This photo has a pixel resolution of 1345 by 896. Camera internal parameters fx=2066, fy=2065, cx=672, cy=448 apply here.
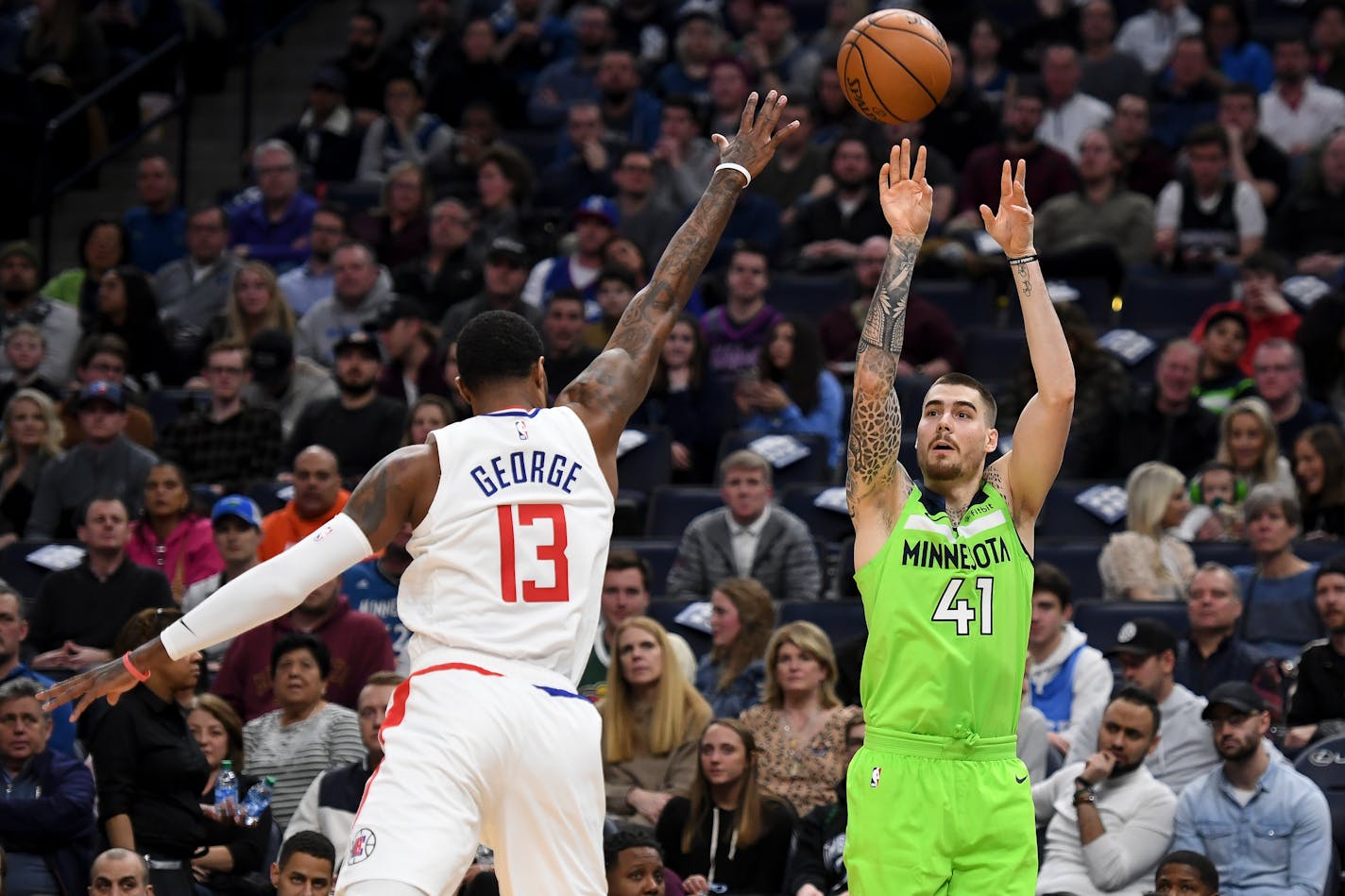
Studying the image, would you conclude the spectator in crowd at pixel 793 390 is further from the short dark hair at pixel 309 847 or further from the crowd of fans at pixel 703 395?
the short dark hair at pixel 309 847

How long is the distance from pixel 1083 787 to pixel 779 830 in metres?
1.34

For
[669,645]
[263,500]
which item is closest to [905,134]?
[263,500]

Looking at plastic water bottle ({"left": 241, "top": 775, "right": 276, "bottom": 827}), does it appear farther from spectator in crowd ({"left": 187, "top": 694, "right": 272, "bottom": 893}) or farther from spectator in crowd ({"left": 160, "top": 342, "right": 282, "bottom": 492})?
spectator in crowd ({"left": 160, "top": 342, "right": 282, "bottom": 492})

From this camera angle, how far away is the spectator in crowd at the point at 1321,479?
37.0 feet

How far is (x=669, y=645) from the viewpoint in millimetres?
9742

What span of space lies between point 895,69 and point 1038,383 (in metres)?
1.73

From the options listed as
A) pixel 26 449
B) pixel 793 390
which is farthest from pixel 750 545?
pixel 26 449

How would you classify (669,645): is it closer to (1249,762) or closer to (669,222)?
(1249,762)

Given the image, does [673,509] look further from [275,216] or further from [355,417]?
[275,216]

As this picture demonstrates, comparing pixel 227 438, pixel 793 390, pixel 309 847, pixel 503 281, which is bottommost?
pixel 309 847

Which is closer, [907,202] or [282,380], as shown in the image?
[907,202]

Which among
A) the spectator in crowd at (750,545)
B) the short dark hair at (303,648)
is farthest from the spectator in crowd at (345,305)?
the short dark hair at (303,648)

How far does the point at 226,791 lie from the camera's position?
9.32m

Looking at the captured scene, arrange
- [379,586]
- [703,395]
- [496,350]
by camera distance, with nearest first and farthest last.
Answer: [496,350], [379,586], [703,395]
